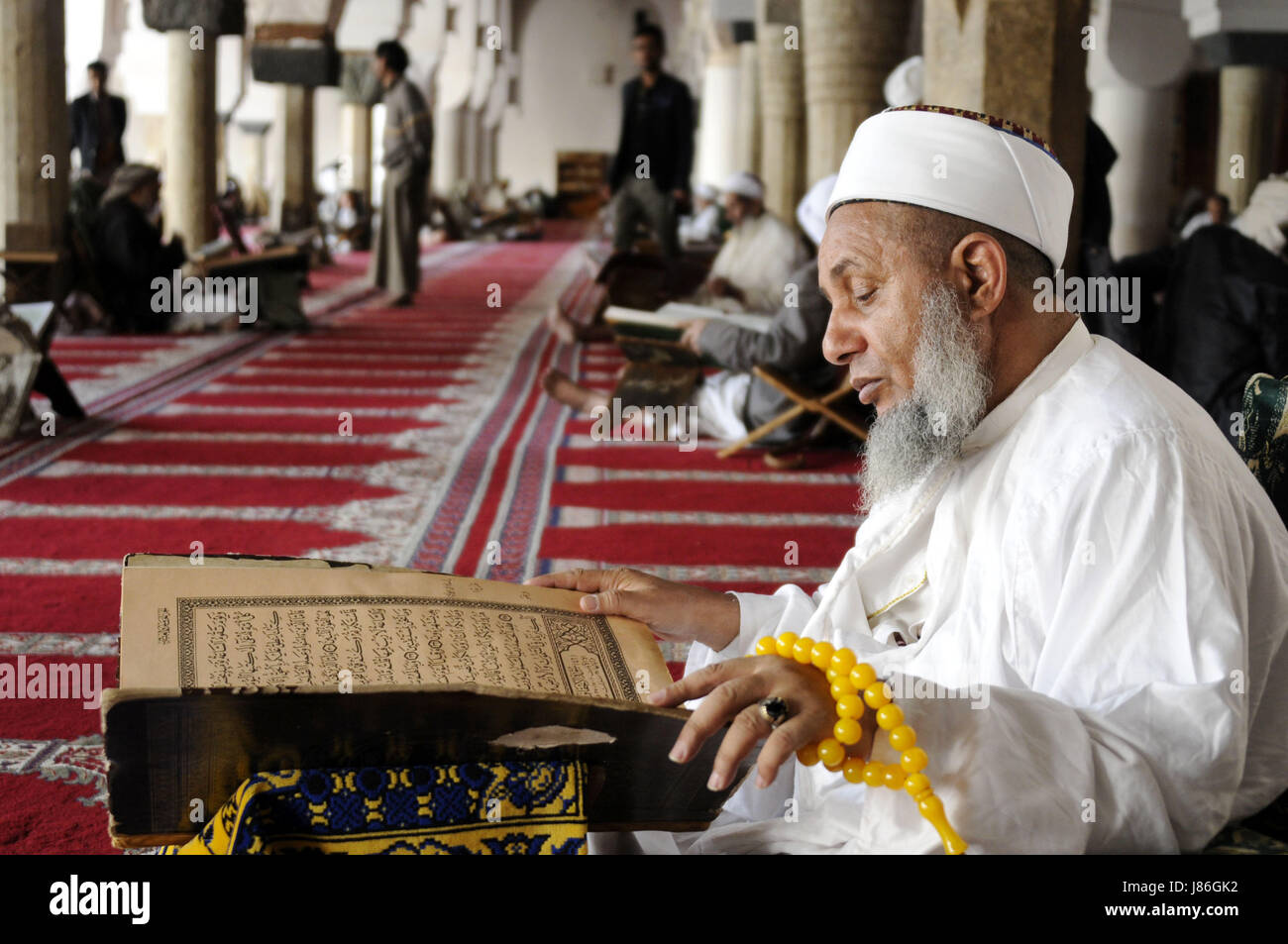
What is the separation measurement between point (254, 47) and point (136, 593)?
38.2 ft

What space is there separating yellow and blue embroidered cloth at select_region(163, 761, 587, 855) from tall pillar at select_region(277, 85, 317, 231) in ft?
38.8

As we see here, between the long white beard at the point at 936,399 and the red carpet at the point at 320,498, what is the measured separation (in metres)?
1.16

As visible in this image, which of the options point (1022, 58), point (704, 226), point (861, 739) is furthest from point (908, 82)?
point (704, 226)

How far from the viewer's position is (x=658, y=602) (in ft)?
5.26

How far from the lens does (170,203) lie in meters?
9.09

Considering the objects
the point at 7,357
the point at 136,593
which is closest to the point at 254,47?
the point at 7,357

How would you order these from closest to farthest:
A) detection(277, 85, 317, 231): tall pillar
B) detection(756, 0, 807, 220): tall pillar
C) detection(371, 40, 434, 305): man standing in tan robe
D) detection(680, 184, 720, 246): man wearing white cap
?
detection(371, 40, 434, 305): man standing in tan robe < detection(756, 0, 807, 220): tall pillar < detection(277, 85, 317, 231): tall pillar < detection(680, 184, 720, 246): man wearing white cap

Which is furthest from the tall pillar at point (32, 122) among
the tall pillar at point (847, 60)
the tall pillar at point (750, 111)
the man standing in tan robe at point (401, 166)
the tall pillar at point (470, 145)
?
the tall pillar at point (470, 145)

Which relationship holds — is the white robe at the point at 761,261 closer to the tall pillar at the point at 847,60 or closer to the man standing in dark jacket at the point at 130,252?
the tall pillar at the point at 847,60

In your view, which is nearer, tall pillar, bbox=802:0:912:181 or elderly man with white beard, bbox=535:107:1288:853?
elderly man with white beard, bbox=535:107:1288:853

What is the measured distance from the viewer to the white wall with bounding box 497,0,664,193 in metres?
30.6

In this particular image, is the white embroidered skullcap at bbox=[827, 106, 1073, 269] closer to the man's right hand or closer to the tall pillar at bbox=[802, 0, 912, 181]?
the man's right hand

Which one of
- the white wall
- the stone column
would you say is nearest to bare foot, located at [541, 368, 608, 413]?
the stone column
